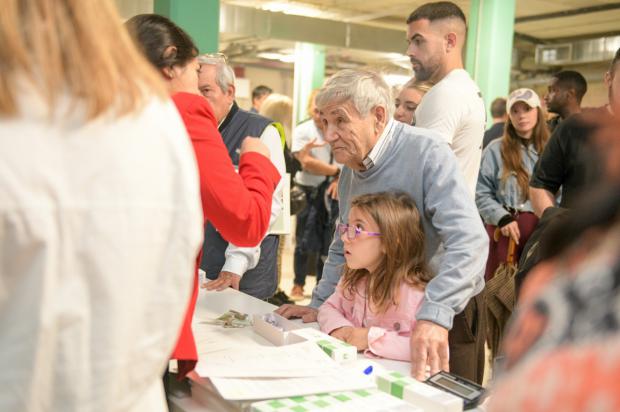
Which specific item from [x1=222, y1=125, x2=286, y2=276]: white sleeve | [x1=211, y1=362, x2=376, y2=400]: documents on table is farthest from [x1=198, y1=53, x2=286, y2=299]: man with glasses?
[x1=211, y1=362, x2=376, y2=400]: documents on table

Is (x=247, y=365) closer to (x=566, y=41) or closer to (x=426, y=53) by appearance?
(x=426, y=53)

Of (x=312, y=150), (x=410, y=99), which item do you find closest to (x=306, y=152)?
(x=312, y=150)

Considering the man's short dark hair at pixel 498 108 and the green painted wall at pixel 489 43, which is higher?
the green painted wall at pixel 489 43

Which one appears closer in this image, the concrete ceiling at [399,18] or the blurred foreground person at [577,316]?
the blurred foreground person at [577,316]

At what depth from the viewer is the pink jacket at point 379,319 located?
1646mm

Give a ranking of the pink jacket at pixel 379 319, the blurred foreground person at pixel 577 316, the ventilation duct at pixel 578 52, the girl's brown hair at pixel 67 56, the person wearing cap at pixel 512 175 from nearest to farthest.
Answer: the blurred foreground person at pixel 577 316
the girl's brown hair at pixel 67 56
the pink jacket at pixel 379 319
the person wearing cap at pixel 512 175
the ventilation duct at pixel 578 52

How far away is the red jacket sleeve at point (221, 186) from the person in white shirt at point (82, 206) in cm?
49

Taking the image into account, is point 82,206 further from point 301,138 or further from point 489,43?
point 489,43

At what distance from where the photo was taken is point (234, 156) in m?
2.61

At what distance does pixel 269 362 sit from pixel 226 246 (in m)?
1.12

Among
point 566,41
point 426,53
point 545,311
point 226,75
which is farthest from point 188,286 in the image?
point 566,41

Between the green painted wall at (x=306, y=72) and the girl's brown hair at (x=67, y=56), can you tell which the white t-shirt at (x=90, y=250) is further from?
the green painted wall at (x=306, y=72)

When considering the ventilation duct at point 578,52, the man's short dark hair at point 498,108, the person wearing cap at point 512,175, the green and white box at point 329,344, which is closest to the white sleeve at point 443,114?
the green and white box at point 329,344

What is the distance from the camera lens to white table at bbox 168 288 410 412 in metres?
1.34
